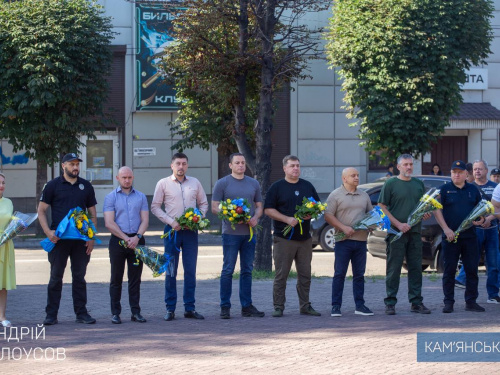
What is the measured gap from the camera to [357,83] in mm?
23891

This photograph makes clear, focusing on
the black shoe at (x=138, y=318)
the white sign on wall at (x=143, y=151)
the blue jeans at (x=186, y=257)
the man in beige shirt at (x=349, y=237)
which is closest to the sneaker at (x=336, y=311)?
the man in beige shirt at (x=349, y=237)

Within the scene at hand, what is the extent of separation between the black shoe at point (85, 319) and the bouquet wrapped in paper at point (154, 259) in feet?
2.78

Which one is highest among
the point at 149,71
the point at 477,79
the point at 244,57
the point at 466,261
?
the point at 477,79

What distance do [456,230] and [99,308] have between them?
4935 millimetres

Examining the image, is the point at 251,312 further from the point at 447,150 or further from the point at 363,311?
the point at 447,150

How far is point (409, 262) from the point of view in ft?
32.8

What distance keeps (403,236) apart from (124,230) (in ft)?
11.9

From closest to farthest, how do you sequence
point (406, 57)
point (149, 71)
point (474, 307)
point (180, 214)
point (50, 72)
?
point (180, 214)
point (474, 307)
point (50, 72)
point (406, 57)
point (149, 71)

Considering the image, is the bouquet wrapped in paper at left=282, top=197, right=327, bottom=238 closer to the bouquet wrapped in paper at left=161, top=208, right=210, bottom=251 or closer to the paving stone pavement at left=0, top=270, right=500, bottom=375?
the bouquet wrapped in paper at left=161, top=208, right=210, bottom=251

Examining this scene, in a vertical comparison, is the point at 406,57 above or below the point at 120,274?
above

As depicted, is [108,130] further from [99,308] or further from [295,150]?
[99,308]

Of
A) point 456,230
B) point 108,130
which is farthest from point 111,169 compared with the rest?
point 456,230

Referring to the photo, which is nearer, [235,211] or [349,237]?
[235,211]

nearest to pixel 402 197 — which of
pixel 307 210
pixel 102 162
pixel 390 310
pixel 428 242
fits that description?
pixel 307 210
